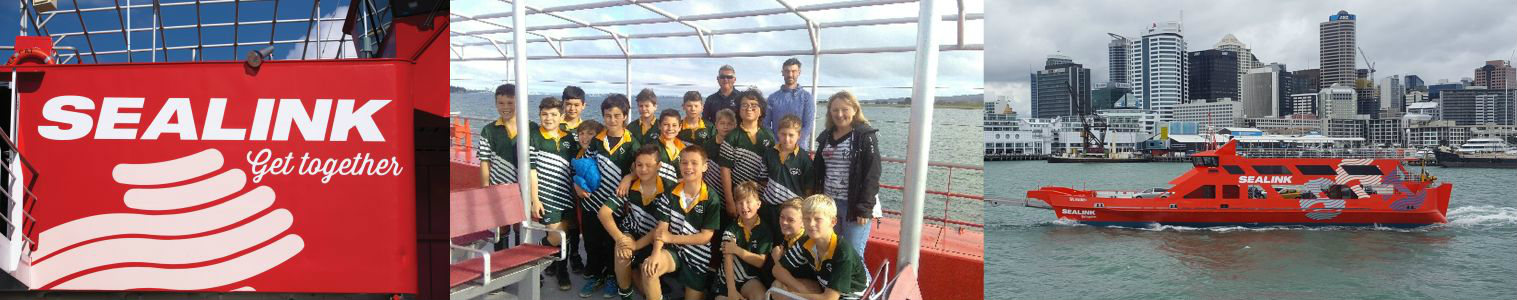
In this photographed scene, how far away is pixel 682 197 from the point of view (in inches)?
89.6

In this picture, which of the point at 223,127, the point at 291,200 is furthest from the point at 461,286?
the point at 223,127

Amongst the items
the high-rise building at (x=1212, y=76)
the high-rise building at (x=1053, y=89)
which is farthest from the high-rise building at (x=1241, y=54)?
the high-rise building at (x=1053, y=89)

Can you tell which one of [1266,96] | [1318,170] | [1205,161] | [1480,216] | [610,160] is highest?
[1266,96]

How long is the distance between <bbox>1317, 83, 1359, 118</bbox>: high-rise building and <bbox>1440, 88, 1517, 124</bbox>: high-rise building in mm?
2351

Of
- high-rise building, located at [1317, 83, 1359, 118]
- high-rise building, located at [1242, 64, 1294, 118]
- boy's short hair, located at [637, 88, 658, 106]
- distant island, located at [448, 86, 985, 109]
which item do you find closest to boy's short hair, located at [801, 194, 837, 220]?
distant island, located at [448, 86, 985, 109]

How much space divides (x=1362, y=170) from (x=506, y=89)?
25800mm

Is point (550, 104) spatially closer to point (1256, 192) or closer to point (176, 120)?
point (176, 120)

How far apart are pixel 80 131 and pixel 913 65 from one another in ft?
9.84

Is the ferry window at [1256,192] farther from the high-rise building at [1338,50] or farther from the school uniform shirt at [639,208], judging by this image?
the school uniform shirt at [639,208]

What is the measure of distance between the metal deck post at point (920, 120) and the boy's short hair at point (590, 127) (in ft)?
3.06

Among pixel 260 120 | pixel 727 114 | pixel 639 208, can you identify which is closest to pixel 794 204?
pixel 727 114

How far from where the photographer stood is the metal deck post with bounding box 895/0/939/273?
1.93 metres

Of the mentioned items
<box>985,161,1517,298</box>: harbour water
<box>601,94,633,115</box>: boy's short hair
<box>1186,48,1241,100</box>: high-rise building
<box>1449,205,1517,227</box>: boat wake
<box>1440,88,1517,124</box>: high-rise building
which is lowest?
<box>985,161,1517,298</box>: harbour water

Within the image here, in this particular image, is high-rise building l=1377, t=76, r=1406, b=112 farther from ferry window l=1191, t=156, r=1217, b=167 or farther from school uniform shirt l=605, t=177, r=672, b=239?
school uniform shirt l=605, t=177, r=672, b=239
